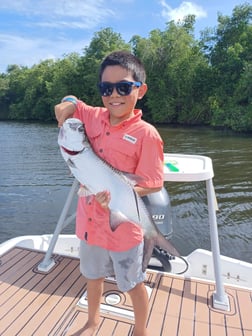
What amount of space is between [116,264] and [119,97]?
960mm

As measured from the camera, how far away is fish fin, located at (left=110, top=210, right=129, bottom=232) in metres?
1.61

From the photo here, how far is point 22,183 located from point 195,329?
8365 mm

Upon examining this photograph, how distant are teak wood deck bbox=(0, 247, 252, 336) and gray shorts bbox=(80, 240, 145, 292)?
1.77 ft

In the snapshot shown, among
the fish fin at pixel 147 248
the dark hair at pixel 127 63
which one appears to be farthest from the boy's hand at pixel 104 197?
the dark hair at pixel 127 63

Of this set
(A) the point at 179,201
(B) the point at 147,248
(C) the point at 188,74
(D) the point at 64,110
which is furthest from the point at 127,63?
(C) the point at 188,74

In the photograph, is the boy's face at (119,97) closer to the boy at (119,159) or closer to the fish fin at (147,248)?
the boy at (119,159)

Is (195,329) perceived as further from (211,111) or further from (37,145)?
(211,111)

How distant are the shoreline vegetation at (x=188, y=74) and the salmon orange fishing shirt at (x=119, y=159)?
2171 centimetres

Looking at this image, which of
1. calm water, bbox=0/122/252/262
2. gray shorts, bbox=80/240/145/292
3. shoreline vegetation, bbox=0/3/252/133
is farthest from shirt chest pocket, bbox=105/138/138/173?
shoreline vegetation, bbox=0/3/252/133

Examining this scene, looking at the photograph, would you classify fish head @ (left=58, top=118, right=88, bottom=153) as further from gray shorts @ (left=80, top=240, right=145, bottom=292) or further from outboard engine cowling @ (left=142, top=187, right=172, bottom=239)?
outboard engine cowling @ (left=142, top=187, right=172, bottom=239)

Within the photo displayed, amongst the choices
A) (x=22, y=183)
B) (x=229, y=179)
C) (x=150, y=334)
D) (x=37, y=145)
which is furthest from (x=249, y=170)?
(x=37, y=145)

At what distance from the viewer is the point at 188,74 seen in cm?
2927

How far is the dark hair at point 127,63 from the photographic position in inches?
65.2

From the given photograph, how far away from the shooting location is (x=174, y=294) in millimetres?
2596
